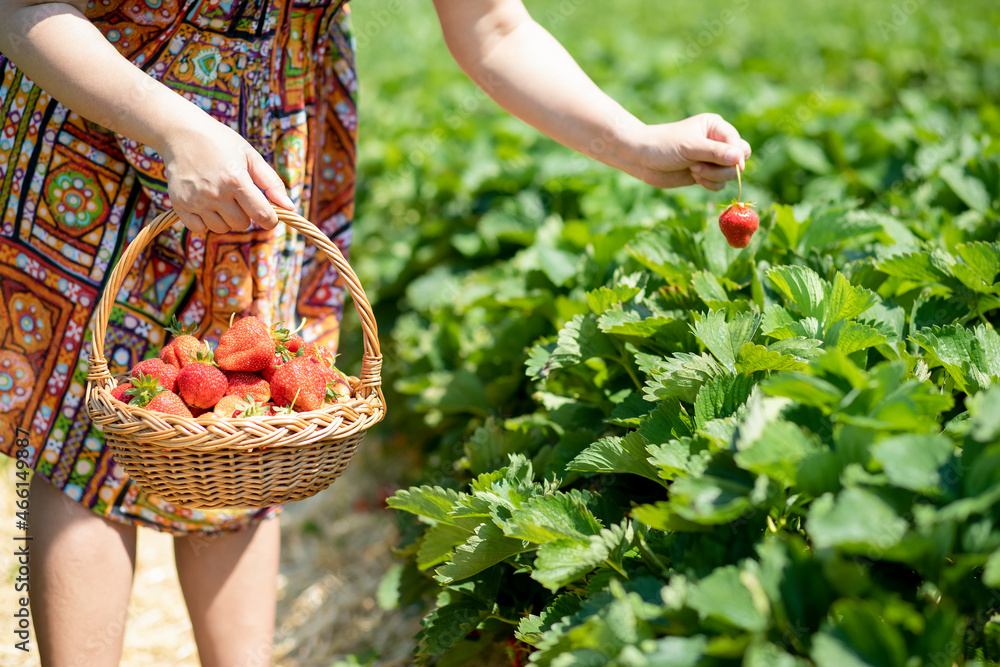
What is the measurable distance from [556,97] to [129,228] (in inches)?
35.8

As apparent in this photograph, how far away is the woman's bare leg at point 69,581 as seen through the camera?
1.55m

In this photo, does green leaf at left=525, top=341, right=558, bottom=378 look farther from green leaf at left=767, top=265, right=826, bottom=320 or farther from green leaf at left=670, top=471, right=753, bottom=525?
green leaf at left=670, top=471, right=753, bottom=525

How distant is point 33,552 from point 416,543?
2.75 feet

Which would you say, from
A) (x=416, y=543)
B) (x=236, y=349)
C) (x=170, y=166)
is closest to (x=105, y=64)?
(x=170, y=166)

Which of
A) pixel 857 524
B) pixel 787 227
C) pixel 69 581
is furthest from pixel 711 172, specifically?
pixel 69 581

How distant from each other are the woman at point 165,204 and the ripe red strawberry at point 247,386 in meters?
0.20

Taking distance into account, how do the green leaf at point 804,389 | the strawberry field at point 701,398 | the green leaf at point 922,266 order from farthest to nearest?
the green leaf at point 922,266
the green leaf at point 804,389
the strawberry field at point 701,398

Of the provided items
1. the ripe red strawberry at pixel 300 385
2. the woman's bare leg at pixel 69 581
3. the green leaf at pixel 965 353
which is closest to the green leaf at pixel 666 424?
the green leaf at pixel 965 353

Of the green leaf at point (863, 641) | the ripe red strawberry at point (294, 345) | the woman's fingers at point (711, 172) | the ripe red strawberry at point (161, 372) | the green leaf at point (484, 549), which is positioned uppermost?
the woman's fingers at point (711, 172)

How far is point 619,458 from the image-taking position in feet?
4.43

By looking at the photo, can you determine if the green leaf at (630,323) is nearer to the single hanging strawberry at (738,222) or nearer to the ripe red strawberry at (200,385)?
the single hanging strawberry at (738,222)

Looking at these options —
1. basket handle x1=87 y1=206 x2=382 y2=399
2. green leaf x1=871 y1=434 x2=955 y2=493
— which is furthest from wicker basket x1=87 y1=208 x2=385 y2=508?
green leaf x1=871 y1=434 x2=955 y2=493

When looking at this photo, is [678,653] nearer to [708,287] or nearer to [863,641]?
[863,641]

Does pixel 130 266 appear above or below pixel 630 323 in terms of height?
above
